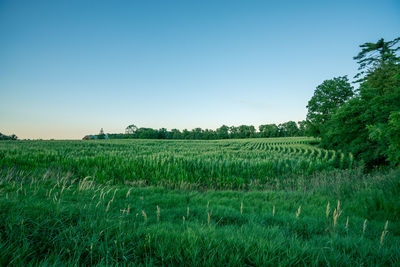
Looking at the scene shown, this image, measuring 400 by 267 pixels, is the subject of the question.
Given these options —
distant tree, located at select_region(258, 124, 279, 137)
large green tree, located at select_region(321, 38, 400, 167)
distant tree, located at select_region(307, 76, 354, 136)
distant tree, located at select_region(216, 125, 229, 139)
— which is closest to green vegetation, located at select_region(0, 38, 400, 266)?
large green tree, located at select_region(321, 38, 400, 167)

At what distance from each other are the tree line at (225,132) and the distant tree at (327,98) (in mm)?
80722

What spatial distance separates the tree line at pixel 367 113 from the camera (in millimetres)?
9278

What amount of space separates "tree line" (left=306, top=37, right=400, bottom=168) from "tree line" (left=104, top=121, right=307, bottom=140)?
272 feet

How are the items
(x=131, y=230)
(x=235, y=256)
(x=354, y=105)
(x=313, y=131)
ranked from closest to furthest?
(x=235, y=256), (x=131, y=230), (x=354, y=105), (x=313, y=131)

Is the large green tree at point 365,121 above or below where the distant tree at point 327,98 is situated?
below

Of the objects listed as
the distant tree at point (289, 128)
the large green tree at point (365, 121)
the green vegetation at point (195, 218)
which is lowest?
the green vegetation at point (195, 218)

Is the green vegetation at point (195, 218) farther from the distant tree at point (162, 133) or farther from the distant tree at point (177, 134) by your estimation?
the distant tree at point (177, 134)

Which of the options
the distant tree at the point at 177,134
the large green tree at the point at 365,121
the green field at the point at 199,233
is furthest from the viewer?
the distant tree at the point at 177,134

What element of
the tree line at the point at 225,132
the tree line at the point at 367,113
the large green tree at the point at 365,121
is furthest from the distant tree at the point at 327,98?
the tree line at the point at 225,132

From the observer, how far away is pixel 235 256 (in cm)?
201

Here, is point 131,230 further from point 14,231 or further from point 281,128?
point 281,128

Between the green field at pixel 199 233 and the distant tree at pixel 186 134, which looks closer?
the green field at pixel 199 233

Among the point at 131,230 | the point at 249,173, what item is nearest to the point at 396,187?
the point at 249,173

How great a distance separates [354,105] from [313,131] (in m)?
21.9
